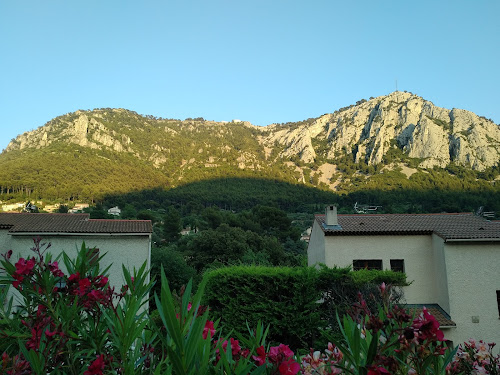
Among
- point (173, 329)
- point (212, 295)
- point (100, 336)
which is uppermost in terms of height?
point (173, 329)

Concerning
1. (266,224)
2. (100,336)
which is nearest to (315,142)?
(266,224)

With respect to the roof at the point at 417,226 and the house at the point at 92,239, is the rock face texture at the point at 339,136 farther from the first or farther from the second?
the house at the point at 92,239

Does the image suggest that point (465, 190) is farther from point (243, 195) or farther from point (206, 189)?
point (206, 189)

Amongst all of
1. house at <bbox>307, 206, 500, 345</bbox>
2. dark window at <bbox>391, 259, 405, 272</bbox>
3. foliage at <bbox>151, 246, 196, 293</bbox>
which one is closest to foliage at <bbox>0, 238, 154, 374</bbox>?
house at <bbox>307, 206, 500, 345</bbox>

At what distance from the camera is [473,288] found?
1454 cm

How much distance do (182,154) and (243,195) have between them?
3553 cm

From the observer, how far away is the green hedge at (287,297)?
12.2 meters


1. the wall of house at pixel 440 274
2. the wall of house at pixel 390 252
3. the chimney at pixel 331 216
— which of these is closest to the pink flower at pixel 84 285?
the wall of house at pixel 390 252

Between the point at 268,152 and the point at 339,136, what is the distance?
24.4m

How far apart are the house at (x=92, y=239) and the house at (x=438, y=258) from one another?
7402mm

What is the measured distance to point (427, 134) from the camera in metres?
106

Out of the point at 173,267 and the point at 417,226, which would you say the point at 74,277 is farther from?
the point at 173,267

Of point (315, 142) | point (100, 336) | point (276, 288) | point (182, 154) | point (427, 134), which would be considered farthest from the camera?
point (315, 142)

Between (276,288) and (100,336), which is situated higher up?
(100,336)
